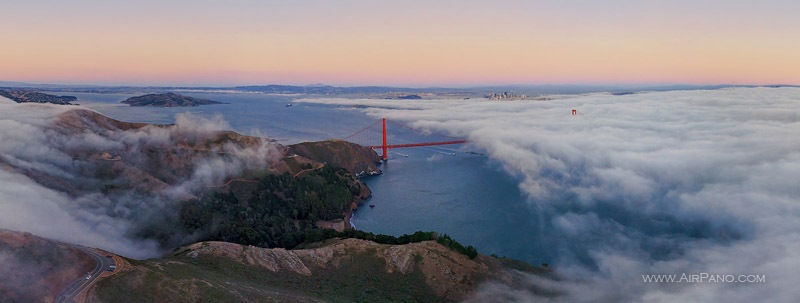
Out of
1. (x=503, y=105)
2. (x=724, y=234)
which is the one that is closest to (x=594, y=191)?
(x=724, y=234)

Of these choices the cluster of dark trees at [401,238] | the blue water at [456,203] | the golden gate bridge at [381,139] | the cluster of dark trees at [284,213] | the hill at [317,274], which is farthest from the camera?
the golden gate bridge at [381,139]

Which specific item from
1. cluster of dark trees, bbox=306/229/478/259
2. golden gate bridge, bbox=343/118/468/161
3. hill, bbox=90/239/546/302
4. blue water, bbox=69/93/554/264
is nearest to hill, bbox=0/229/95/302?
hill, bbox=90/239/546/302

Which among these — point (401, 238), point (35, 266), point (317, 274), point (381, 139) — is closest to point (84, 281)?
point (35, 266)

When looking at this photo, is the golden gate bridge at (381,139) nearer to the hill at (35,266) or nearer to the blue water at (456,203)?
the blue water at (456,203)

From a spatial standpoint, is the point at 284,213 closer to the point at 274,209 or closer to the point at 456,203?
the point at 274,209

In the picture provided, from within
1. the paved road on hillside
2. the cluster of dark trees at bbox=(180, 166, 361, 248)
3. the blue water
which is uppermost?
the paved road on hillside

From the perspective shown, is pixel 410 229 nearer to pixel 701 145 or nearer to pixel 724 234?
pixel 724 234

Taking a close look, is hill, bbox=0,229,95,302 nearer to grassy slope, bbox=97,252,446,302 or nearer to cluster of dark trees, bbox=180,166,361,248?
grassy slope, bbox=97,252,446,302

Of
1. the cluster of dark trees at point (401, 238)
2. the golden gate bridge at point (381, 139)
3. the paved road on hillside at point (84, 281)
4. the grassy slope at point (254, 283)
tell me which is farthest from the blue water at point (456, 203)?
the paved road on hillside at point (84, 281)
